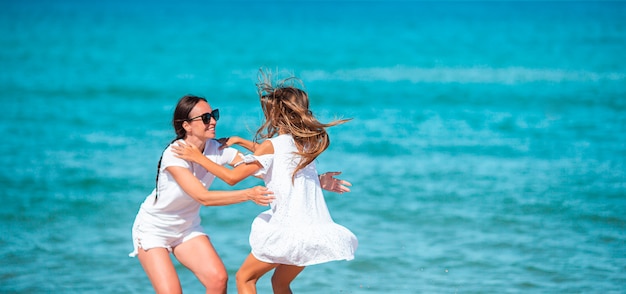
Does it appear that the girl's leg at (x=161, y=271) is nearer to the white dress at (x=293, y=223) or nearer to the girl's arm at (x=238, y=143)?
the white dress at (x=293, y=223)

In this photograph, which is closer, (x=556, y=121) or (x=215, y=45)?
(x=556, y=121)

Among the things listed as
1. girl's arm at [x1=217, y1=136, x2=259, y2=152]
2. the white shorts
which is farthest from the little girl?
the white shorts

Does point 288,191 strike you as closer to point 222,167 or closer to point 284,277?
point 222,167

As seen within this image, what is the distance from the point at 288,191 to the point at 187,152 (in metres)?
0.60

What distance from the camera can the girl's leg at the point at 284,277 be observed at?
480 cm

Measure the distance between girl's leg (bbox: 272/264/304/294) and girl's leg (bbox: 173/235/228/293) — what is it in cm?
29

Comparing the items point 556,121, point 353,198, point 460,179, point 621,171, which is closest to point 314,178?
point 353,198

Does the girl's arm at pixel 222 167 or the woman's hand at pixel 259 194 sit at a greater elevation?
the girl's arm at pixel 222 167

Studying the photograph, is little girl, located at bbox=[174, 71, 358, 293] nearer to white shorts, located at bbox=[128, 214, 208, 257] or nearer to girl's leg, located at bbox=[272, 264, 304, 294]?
girl's leg, located at bbox=[272, 264, 304, 294]

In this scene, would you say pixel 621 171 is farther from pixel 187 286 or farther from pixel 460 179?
pixel 187 286

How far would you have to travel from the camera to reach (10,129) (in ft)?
50.3

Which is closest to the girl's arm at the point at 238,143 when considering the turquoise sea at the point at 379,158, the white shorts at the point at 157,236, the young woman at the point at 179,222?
the young woman at the point at 179,222

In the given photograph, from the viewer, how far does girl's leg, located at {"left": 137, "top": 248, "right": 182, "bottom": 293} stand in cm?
482

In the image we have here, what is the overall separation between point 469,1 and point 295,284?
Answer: 92.3 m
